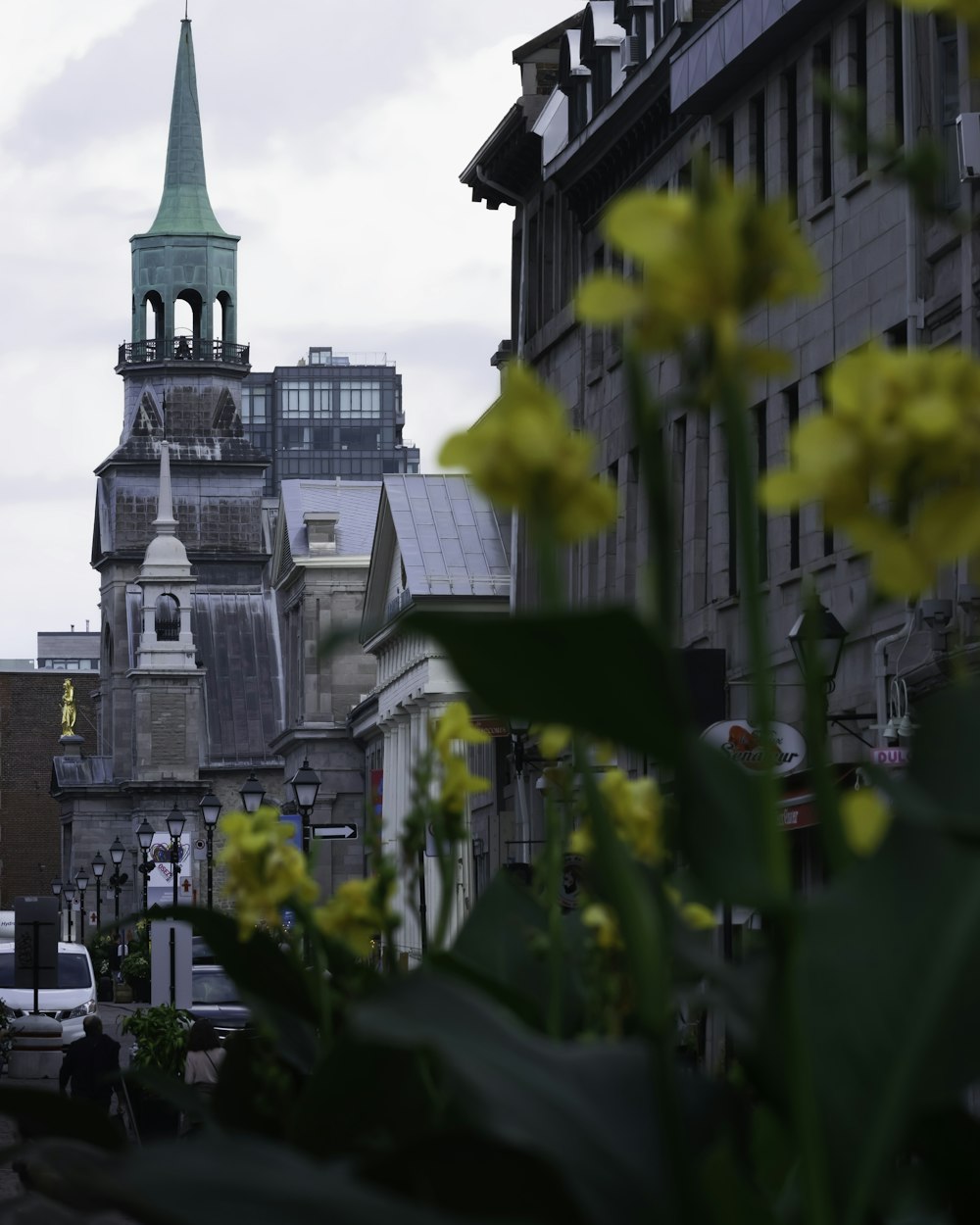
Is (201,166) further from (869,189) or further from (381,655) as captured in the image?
(869,189)

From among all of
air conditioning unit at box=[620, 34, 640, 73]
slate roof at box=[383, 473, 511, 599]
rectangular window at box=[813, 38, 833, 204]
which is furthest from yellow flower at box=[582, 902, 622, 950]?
slate roof at box=[383, 473, 511, 599]

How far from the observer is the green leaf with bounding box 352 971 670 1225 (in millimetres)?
1888

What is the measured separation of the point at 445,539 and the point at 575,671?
70.5m

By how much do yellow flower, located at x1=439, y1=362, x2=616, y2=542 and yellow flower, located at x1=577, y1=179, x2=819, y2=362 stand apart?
10 centimetres

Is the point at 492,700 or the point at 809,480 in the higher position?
the point at 809,480

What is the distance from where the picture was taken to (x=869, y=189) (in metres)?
27.8

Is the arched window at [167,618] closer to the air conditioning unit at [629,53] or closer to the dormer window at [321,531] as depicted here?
the dormer window at [321,531]

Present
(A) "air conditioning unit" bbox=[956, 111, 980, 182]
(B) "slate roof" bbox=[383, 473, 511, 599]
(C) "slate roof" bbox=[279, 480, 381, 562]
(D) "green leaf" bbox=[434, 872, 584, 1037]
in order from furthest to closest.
Answer: (C) "slate roof" bbox=[279, 480, 381, 562] < (B) "slate roof" bbox=[383, 473, 511, 599] < (A) "air conditioning unit" bbox=[956, 111, 980, 182] < (D) "green leaf" bbox=[434, 872, 584, 1037]

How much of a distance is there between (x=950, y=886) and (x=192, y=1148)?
671 mm

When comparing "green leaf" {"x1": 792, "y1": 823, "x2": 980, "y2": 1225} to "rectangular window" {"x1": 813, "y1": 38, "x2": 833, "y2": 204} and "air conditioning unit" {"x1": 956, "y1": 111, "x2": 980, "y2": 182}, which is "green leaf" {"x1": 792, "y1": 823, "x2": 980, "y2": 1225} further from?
"rectangular window" {"x1": 813, "y1": 38, "x2": 833, "y2": 204}

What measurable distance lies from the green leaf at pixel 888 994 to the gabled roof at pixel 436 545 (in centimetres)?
6161

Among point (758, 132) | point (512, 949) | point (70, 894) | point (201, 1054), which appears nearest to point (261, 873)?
point (512, 949)

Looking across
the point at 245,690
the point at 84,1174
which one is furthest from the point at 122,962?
the point at 84,1174

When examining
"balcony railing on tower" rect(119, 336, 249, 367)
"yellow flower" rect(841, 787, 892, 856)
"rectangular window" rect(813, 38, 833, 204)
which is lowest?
"yellow flower" rect(841, 787, 892, 856)
